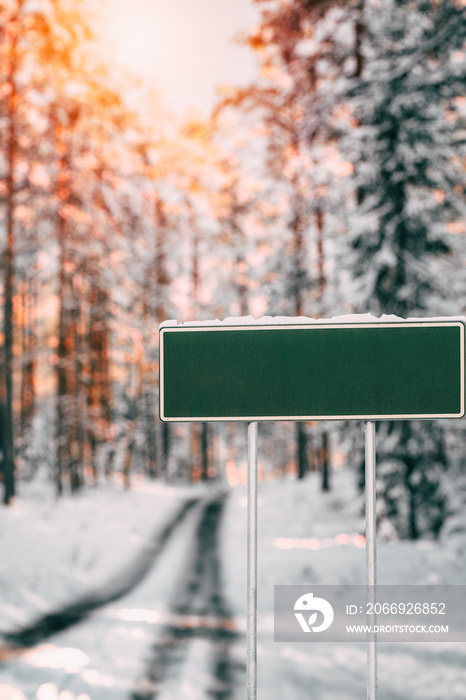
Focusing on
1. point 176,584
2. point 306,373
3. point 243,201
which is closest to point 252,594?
point 306,373

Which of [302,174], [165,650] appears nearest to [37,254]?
[302,174]

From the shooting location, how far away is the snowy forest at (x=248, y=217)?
10.6 meters

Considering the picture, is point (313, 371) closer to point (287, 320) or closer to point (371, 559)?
point (287, 320)

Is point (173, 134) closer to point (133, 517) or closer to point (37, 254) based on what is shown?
point (37, 254)

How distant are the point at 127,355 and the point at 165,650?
49.0 feet

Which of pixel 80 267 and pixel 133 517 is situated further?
pixel 80 267

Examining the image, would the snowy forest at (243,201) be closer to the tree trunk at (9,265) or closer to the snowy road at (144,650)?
the tree trunk at (9,265)

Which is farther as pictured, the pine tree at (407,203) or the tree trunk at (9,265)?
the tree trunk at (9,265)

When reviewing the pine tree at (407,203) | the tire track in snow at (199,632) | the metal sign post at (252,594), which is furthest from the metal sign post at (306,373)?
the pine tree at (407,203)

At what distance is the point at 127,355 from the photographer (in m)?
21.2

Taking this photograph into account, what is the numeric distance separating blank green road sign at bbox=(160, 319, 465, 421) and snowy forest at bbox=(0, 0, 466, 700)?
14.8 ft

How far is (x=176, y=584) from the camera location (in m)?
10.2

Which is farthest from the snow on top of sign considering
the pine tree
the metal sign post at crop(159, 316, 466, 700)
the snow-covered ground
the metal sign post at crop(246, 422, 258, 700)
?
the pine tree

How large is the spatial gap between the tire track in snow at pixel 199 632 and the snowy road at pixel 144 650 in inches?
0.5
